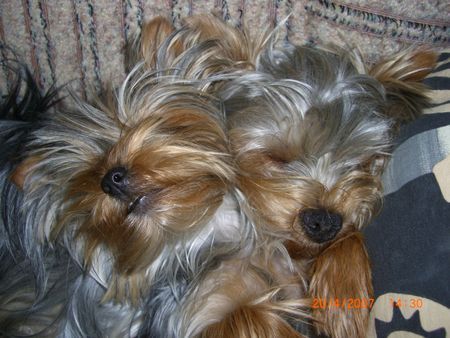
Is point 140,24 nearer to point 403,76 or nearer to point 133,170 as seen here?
point 133,170

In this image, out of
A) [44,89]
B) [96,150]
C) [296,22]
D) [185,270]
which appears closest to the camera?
[96,150]

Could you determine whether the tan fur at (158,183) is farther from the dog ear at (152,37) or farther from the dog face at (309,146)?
the dog ear at (152,37)

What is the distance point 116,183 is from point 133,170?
0.06 m

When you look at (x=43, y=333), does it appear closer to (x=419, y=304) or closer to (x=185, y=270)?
(x=185, y=270)

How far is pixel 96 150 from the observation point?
1.77 meters

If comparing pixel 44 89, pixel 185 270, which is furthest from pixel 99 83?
pixel 185 270

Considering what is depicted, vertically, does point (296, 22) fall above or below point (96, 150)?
above

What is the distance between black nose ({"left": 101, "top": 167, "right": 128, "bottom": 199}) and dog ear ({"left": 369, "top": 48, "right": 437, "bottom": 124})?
86cm

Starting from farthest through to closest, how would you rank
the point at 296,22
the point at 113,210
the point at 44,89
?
the point at 44,89 → the point at 296,22 → the point at 113,210

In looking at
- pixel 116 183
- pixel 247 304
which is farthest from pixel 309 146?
pixel 116 183

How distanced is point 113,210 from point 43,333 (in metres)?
0.59

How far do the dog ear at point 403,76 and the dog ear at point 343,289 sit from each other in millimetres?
423

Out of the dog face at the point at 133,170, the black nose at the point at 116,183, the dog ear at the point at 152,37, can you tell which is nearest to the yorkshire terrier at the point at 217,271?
the dog ear at the point at 152,37
